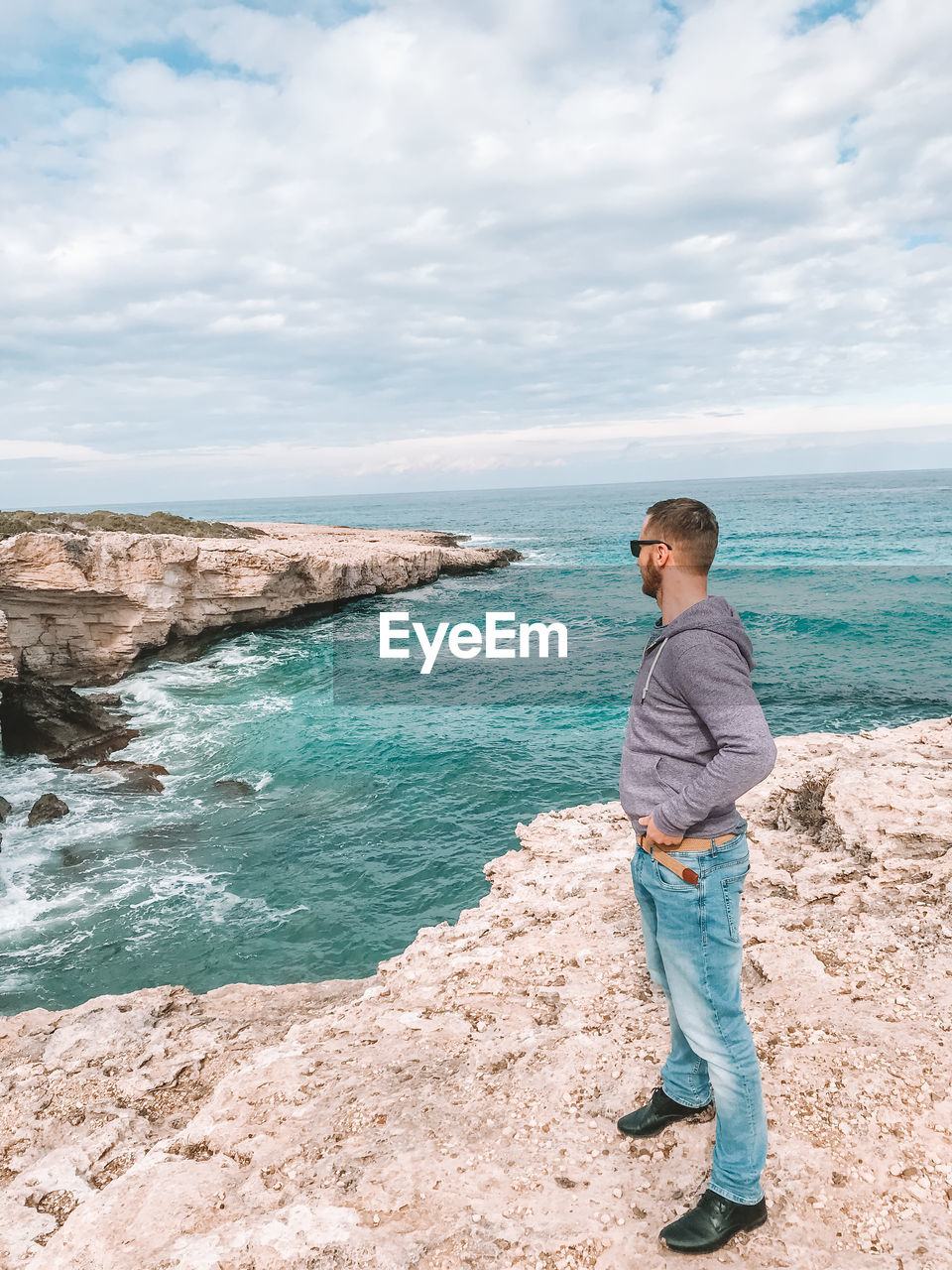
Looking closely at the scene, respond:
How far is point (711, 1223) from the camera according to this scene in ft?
9.38

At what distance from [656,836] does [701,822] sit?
0.19m

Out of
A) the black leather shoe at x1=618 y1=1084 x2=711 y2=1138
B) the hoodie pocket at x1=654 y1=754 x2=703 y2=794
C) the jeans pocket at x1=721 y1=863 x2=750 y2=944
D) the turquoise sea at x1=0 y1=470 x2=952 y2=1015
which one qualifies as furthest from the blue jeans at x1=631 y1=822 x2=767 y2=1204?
the turquoise sea at x1=0 y1=470 x2=952 y2=1015

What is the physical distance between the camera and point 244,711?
2153 cm

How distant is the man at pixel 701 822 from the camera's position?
9.00 feet

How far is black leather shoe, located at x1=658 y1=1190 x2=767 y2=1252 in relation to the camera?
9.31 feet

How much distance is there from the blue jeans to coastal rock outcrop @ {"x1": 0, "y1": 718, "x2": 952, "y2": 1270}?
32cm

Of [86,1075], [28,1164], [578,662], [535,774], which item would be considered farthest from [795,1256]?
[578,662]

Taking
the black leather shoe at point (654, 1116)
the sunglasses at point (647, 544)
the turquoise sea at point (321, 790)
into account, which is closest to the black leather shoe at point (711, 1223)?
the black leather shoe at point (654, 1116)

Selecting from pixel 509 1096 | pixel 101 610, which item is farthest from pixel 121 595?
pixel 509 1096

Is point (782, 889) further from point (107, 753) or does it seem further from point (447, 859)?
point (107, 753)

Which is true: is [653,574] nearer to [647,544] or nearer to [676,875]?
[647,544]

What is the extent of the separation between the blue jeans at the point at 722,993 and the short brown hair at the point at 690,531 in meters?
1.13

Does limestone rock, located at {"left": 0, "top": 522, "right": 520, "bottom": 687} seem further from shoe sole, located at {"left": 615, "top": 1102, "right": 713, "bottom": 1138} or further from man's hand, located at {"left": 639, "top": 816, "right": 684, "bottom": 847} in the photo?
man's hand, located at {"left": 639, "top": 816, "right": 684, "bottom": 847}

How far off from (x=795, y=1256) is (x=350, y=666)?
24.8 m
